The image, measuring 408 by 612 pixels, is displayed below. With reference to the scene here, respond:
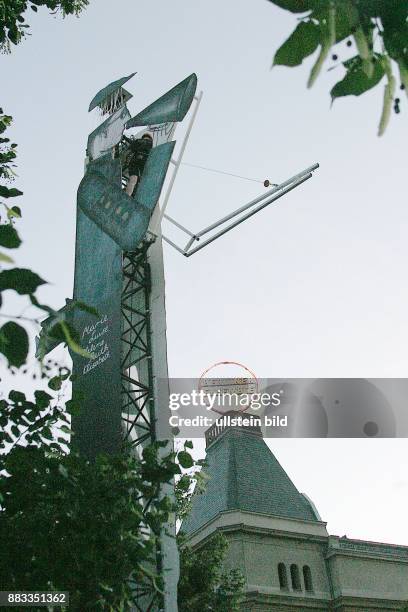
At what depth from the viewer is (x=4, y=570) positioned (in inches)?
255

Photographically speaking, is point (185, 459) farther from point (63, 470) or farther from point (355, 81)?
point (355, 81)

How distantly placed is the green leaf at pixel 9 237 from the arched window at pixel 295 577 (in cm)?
2934

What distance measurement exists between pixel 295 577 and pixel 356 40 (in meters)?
29.9

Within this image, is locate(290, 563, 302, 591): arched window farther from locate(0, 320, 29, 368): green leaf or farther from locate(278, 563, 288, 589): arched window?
locate(0, 320, 29, 368): green leaf

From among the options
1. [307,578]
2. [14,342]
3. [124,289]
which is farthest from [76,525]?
[307,578]

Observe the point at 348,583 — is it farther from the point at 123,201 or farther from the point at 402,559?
the point at 123,201

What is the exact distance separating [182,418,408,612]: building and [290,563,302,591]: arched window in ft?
0.13

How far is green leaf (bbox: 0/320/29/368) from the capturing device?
75.1 inches

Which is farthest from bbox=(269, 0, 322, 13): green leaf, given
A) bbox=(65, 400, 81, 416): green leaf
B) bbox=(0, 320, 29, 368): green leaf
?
bbox=(65, 400, 81, 416): green leaf

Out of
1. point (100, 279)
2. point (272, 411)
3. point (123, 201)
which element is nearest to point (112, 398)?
point (100, 279)

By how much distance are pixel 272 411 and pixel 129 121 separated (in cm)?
1381

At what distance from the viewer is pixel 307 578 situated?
93.9ft

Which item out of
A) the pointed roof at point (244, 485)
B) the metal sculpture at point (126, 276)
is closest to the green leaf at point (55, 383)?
the metal sculpture at point (126, 276)

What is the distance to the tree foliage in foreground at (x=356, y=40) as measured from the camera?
1.38 m
